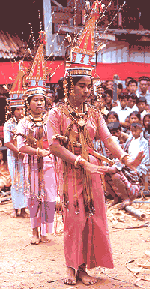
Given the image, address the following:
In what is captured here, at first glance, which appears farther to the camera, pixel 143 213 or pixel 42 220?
pixel 143 213

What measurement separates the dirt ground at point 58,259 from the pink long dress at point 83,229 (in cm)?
28

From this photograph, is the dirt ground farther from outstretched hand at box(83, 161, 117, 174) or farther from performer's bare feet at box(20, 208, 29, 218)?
outstretched hand at box(83, 161, 117, 174)

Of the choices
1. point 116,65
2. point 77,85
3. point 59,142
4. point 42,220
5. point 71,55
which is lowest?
point 42,220

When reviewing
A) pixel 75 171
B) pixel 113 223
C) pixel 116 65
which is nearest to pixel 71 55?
pixel 75 171

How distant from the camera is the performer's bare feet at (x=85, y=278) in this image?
3346mm

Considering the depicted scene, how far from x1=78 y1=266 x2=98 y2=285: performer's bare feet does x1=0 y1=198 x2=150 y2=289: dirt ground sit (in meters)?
0.05

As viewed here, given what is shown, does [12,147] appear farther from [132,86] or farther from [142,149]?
[132,86]

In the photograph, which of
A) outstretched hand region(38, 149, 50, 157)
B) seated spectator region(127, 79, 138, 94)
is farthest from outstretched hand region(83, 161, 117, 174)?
seated spectator region(127, 79, 138, 94)

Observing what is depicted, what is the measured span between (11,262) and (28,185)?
1.14m

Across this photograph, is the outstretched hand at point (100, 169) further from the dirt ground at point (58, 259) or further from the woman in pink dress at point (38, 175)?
the woman in pink dress at point (38, 175)

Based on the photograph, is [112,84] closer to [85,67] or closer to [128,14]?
[128,14]

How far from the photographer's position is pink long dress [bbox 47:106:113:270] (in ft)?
10.7

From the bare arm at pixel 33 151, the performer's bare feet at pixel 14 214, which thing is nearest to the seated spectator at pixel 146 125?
the performer's bare feet at pixel 14 214

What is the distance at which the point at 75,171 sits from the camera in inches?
130
